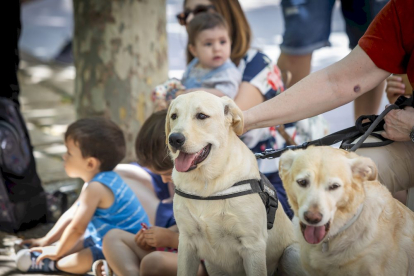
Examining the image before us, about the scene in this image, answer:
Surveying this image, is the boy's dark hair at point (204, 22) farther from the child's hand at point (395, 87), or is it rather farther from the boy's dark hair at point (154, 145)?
the child's hand at point (395, 87)

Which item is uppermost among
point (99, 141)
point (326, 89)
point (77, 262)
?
point (326, 89)

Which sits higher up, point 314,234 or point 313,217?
point 313,217

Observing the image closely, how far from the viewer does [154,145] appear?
3744 mm

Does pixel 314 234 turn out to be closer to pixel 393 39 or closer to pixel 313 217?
pixel 313 217

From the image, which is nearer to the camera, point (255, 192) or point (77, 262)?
point (255, 192)

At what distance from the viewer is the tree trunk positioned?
16.6ft

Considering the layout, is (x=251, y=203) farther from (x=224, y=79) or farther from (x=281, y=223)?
(x=224, y=79)

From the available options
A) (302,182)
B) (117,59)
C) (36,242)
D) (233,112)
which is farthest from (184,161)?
(117,59)

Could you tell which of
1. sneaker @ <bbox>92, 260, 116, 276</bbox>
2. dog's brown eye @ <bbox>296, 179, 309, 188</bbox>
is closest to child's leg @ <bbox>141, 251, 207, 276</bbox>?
sneaker @ <bbox>92, 260, 116, 276</bbox>

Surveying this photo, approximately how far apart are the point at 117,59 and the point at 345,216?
3.14m

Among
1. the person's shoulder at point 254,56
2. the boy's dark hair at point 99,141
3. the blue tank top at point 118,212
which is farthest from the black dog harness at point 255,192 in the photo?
the person's shoulder at point 254,56

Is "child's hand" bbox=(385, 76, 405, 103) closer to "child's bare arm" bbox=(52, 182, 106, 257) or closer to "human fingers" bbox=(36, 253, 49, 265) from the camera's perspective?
"child's bare arm" bbox=(52, 182, 106, 257)

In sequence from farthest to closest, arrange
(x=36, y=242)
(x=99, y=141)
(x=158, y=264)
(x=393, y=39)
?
(x=36, y=242)
(x=99, y=141)
(x=158, y=264)
(x=393, y=39)

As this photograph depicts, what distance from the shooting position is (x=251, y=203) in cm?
272
